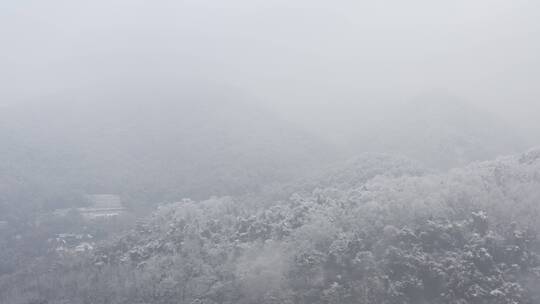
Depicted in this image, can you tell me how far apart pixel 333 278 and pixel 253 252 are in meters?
7.00

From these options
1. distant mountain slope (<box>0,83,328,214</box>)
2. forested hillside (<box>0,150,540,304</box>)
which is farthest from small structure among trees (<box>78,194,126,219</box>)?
forested hillside (<box>0,150,540,304</box>)

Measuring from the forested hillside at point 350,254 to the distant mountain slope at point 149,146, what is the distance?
3084 cm

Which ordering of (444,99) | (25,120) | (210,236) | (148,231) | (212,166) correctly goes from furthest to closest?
(25,120)
(444,99)
(212,166)
(148,231)
(210,236)

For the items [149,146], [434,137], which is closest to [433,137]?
[434,137]

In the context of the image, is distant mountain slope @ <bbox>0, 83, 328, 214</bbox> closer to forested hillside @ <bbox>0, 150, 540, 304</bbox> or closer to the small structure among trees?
the small structure among trees

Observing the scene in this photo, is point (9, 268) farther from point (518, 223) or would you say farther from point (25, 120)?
point (25, 120)

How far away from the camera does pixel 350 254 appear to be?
34.3 m

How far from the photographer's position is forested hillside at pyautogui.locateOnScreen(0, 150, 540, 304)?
30.9m

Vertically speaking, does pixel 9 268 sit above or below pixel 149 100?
below

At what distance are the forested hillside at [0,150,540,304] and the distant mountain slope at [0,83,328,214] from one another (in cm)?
3084

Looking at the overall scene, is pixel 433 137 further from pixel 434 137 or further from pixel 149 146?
pixel 149 146

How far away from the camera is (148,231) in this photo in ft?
166

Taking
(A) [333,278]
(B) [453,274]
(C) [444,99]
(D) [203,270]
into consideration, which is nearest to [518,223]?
(B) [453,274]

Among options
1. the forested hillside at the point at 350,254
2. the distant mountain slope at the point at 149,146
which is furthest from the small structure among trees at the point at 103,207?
the forested hillside at the point at 350,254
